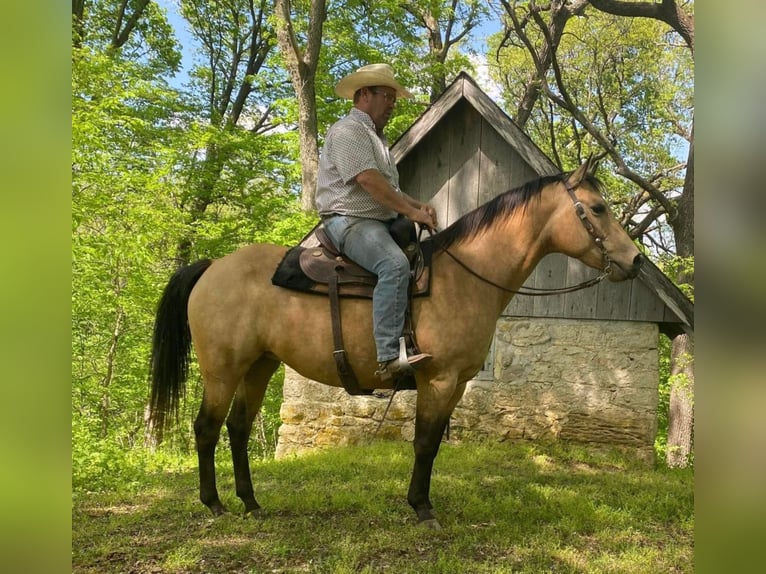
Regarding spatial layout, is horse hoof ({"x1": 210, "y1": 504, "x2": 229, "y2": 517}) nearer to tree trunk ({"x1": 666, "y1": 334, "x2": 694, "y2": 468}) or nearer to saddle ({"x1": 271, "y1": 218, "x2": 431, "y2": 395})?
saddle ({"x1": 271, "y1": 218, "x2": 431, "y2": 395})

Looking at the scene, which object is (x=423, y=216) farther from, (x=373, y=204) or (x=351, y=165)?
(x=351, y=165)

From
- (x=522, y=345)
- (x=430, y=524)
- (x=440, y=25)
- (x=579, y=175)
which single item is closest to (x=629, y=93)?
(x=440, y=25)

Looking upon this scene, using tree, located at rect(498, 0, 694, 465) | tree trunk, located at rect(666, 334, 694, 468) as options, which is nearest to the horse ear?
tree trunk, located at rect(666, 334, 694, 468)

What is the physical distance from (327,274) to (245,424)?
133cm

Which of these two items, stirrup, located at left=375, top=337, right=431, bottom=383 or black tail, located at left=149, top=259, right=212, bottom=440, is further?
black tail, located at left=149, top=259, right=212, bottom=440

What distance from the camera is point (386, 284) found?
329 centimetres

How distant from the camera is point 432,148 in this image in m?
6.80

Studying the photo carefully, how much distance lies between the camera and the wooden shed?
6.15 m

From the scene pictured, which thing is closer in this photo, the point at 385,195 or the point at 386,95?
the point at 385,195

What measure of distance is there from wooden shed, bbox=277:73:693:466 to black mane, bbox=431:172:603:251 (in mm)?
2408

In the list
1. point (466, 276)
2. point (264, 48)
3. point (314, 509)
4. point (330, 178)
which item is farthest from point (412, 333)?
point (264, 48)

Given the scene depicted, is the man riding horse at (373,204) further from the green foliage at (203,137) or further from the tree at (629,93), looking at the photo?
the tree at (629,93)

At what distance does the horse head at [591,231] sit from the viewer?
331cm
